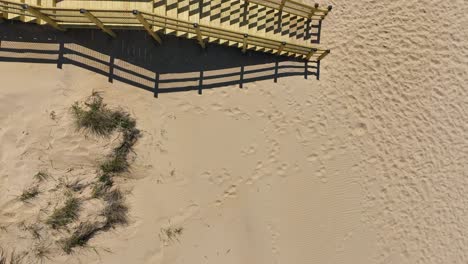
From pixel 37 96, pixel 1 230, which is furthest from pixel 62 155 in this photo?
pixel 1 230

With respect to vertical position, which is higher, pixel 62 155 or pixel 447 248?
pixel 62 155

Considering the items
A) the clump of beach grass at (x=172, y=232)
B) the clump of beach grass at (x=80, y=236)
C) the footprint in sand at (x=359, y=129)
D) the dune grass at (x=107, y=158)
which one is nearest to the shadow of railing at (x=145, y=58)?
the dune grass at (x=107, y=158)

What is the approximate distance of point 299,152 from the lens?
1175cm

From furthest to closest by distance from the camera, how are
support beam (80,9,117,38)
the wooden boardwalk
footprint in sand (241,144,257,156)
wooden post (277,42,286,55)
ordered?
footprint in sand (241,144,257,156) < wooden post (277,42,286,55) < the wooden boardwalk < support beam (80,9,117,38)

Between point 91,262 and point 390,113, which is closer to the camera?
point 91,262

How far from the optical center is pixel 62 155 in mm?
10406

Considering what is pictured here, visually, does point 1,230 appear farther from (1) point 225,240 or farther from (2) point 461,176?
(2) point 461,176

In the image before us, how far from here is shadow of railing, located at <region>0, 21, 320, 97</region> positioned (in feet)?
34.0

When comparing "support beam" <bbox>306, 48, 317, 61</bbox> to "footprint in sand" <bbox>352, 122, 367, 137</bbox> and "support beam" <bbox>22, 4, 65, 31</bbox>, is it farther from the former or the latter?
"support beam" <bbox>22, 4, 65, 31</bbox>

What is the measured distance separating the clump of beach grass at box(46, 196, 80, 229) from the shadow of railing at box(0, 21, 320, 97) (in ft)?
10.5

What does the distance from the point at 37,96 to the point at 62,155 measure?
5.21 ft

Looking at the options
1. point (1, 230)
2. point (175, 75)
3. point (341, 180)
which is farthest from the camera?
point (341, 180)

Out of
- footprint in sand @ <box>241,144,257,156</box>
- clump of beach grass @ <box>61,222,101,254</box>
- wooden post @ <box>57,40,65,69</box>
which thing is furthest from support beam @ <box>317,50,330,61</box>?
clump of beach grass @ <box>61,222,101,254</box>

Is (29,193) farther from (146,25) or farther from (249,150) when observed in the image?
(249,150)
